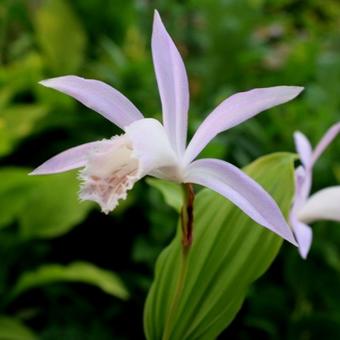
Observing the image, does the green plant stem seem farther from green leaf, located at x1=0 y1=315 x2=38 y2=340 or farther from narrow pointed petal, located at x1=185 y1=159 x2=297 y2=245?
green leaf, located at x1=0 y1=315 x2=38 y2=340

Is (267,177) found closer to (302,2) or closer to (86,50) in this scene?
(86,50)

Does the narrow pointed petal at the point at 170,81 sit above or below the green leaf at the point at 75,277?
above

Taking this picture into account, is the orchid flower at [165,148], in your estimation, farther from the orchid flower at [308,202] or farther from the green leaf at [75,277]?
the green leaf at [75,277]

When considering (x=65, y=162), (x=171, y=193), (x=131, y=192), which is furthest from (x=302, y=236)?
(x=131, y=192)

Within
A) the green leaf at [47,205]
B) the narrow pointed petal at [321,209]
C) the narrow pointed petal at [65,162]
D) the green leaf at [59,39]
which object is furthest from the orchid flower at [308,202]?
the green leaf at [59,39]

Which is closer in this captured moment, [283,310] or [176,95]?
[176,95]

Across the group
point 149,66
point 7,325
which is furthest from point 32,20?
point 7,325
